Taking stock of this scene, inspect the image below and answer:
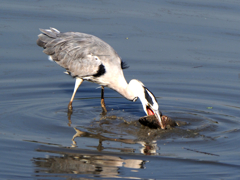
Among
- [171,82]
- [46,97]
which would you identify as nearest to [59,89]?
[46,97]

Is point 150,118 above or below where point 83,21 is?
Result: below

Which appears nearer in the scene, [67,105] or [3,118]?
[3,118]

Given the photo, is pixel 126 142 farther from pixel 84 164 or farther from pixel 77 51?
pixel 77 51

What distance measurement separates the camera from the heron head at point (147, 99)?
9000mm

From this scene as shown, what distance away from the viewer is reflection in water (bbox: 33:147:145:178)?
22.1 feet

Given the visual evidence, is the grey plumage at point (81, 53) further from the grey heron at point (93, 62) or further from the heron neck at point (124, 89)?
the heron neck at point (124, 89)

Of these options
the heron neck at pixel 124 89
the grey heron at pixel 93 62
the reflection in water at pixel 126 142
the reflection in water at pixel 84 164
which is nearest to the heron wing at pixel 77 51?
the grey heron at pixel 93 62

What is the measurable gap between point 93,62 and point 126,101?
66.1 inches

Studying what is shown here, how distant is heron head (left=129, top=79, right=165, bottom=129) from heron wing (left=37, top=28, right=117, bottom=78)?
932 mm

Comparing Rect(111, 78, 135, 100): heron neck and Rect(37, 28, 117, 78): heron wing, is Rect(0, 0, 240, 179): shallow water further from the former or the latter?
Rect(37, 28, 117, 78): heron wing

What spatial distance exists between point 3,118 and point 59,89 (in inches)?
99.5

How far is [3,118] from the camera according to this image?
916 centimetres

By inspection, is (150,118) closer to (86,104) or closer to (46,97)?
(86,104)

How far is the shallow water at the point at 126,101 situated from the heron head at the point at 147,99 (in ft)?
1.41
